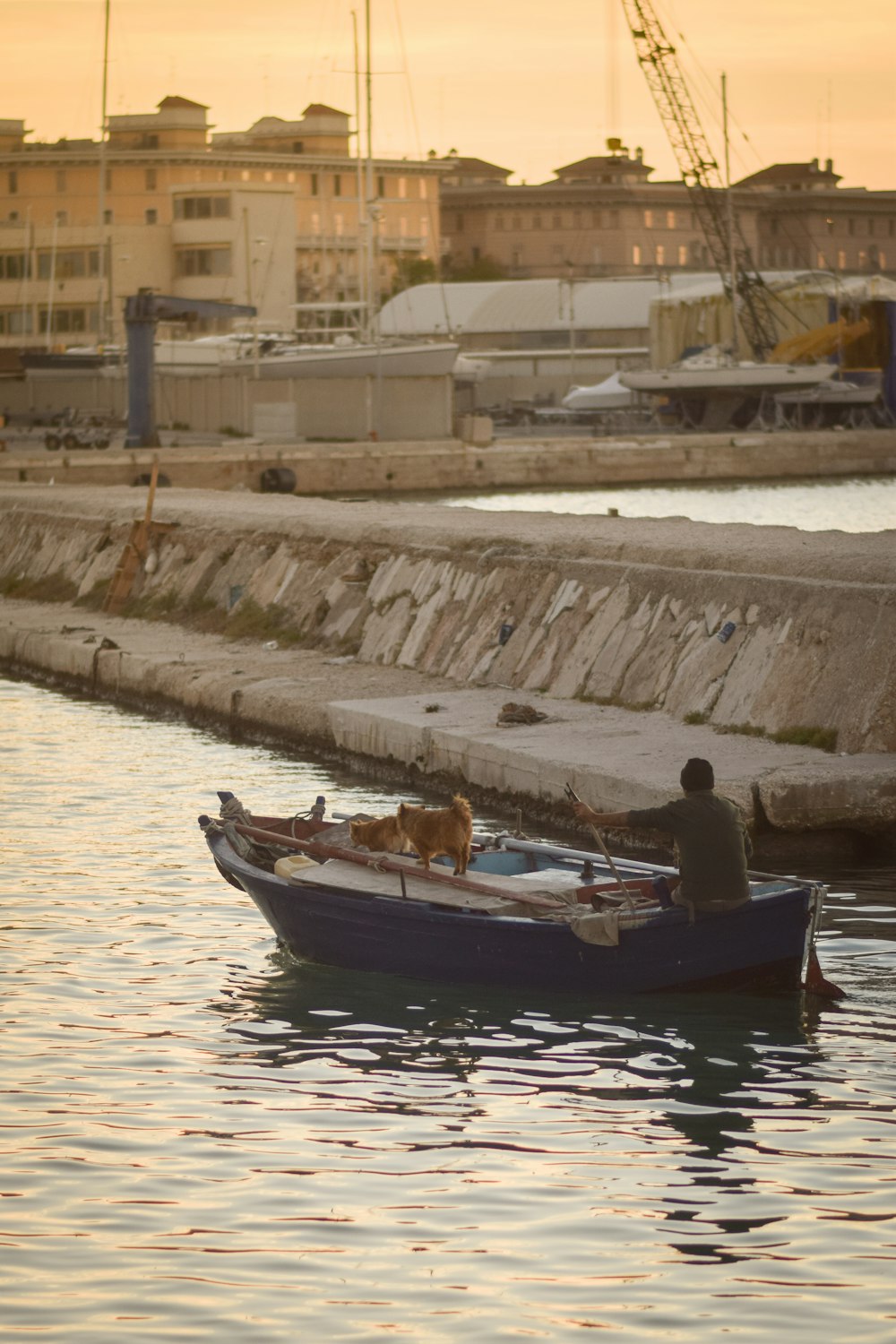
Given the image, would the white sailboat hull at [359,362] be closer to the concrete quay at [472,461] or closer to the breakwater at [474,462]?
the breakwater at [474,462]

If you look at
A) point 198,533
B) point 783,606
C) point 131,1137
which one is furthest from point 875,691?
point 198,533

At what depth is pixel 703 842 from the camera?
11531 millimetres

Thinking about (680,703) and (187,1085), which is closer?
(187,1085)

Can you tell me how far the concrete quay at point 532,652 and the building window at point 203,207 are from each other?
282 ft

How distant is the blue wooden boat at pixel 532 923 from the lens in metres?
11.8

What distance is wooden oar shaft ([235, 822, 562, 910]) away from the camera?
481 inches

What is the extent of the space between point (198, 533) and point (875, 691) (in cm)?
1731

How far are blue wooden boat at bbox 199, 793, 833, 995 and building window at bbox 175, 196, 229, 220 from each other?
106 metres

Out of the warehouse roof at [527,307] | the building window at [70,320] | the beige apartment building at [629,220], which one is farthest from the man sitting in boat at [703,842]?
the beige apartment building at [629,220]

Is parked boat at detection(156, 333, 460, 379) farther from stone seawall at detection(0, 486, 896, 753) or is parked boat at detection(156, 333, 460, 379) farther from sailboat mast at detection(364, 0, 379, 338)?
stone seawall at detection(0, 486, 896, 753)

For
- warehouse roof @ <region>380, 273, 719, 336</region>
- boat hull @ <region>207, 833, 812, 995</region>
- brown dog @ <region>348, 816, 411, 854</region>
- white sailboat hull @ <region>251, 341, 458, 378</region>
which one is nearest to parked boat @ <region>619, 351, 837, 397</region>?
white sailboat hull @ <region>251, 341, 458, 378</region>

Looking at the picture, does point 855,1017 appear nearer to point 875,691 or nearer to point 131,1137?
point 131,1137

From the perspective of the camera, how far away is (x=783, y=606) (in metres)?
18.8

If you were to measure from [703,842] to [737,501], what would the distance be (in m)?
52.1
